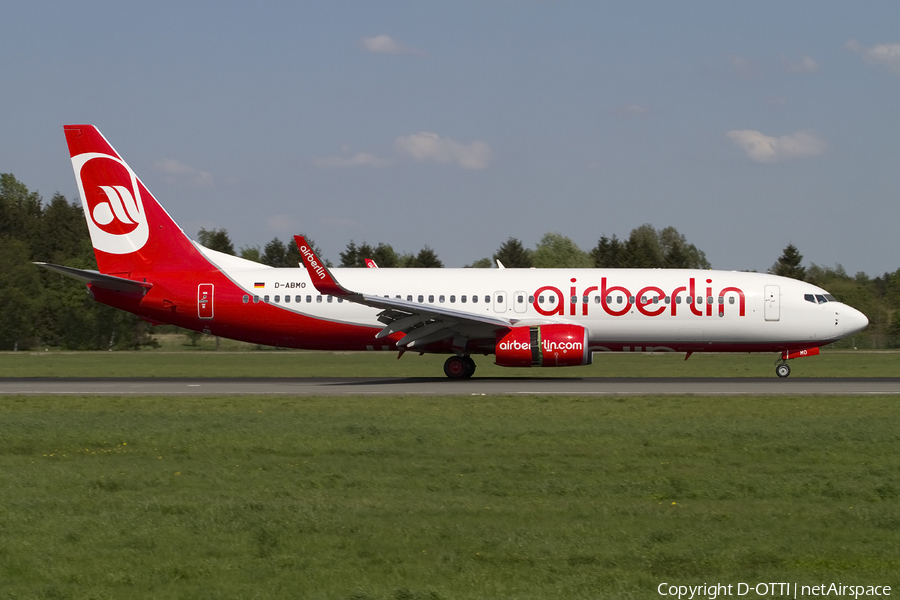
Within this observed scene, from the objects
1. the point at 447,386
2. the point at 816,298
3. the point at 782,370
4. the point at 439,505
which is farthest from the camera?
the point at 782,370

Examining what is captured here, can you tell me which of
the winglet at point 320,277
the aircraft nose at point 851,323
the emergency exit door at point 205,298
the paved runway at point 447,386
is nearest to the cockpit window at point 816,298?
the aircraft nose at point 851,323

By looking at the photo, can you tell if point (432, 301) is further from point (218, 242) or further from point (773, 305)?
point (218, 242)

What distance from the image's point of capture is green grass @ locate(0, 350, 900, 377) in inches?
1351

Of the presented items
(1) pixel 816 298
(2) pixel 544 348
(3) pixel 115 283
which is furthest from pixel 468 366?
(3) pixel 115 283

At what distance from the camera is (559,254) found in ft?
358

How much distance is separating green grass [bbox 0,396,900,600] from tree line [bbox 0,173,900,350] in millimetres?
18735

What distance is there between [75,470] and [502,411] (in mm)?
9368

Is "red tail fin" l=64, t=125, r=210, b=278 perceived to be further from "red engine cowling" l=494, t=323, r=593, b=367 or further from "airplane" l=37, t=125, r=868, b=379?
"red engine cowling" l=494, t=323, r=593, b=367

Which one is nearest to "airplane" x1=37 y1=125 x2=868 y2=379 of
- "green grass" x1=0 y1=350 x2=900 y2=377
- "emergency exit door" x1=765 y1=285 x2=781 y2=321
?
"emergency exit door" x1=765 y1=285 x2=781 y2=321

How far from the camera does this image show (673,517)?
9820 millimetres

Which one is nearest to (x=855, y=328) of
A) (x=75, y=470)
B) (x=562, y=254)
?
(x=75, y=470)

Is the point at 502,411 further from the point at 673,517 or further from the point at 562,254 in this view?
the point at 562,254

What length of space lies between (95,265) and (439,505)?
6265cm

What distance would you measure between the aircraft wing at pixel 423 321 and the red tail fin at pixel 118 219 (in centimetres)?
654
